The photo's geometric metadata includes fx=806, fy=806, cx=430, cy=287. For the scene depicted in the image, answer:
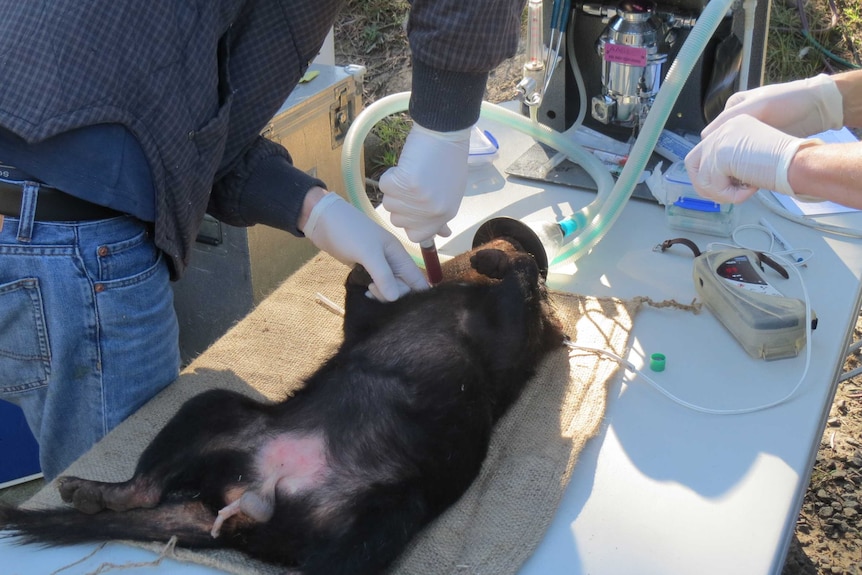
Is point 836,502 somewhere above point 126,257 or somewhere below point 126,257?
below

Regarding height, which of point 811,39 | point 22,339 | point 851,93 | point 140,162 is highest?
point 851,93

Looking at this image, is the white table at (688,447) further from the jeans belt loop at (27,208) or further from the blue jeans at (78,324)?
the jeans belt loop at (27,208)

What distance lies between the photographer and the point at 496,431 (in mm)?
1969

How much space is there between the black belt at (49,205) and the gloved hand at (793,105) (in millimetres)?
1518

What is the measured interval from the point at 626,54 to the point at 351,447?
5.18 ft

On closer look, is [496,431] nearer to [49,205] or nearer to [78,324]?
[78,324]

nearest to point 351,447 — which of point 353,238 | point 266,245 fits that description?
point 353,238

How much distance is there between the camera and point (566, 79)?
9.85 feet

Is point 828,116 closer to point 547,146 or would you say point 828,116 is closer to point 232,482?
point 547,146

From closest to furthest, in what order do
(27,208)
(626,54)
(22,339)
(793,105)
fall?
(27,208) → (22,339) → (793,105) → (626,54)

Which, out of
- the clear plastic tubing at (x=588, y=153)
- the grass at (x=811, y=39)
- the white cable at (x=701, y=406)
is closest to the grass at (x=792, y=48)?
the grass at (x=811, y=39)

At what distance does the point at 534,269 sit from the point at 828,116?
862mm

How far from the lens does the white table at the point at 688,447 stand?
159cm

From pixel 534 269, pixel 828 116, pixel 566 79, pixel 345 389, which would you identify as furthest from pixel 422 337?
pixel 566 79
